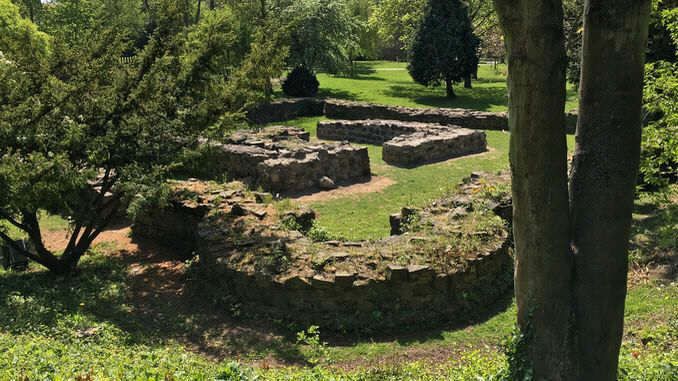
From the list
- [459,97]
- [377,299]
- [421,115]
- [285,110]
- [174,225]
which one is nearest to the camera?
[377,299]

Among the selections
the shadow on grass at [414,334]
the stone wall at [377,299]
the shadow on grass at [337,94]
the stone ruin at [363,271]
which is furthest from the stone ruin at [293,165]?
the shadow on grass at [337,94]

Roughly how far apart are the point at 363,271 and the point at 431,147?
430 inches

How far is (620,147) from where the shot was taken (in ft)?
14.2

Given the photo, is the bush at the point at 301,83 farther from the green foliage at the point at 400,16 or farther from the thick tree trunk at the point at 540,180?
the thick tree trunk at the point at 540,180

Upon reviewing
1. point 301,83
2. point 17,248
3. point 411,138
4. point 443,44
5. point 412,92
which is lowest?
point 17,248

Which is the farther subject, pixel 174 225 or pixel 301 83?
pixel 301 83

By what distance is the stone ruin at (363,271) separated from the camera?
26.4 ft

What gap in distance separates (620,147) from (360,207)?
9530 millimetres

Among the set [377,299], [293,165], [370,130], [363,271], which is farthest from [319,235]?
[370,130]

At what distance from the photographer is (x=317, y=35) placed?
106ft

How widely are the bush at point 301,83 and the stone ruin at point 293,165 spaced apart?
48.5 feet

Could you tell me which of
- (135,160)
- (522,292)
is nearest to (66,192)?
(135,160)

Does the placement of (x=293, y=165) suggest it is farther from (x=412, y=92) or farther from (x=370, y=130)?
(x=412, y=92)

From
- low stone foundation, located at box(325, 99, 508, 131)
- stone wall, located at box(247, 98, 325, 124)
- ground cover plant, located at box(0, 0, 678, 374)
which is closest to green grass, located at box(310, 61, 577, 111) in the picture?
low stone foundation, located at box(325, 99, 508, 131)
